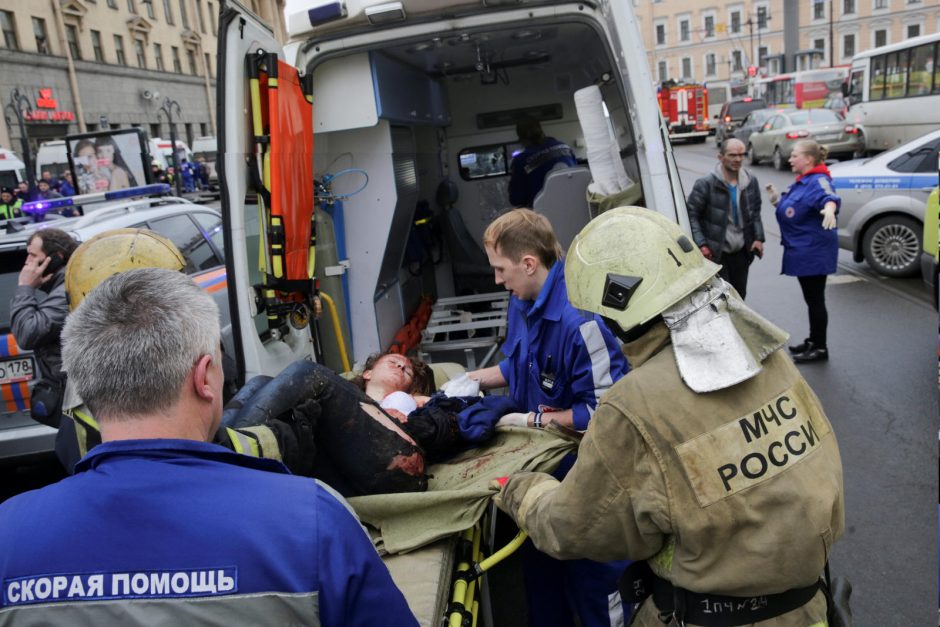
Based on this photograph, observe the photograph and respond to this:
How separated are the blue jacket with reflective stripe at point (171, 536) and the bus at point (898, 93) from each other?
21.2m

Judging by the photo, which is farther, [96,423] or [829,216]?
[829,216]

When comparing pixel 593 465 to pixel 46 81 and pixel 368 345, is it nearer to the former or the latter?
pixel 368 345

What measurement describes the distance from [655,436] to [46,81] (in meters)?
40.5

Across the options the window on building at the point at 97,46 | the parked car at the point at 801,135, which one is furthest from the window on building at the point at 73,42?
the parked car at the point at 801,135

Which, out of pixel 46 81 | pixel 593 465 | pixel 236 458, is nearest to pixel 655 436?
pixel 593 465

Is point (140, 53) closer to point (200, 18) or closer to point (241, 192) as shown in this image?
point (200, 18)

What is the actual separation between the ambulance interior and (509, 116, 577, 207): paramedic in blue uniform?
0.37 m

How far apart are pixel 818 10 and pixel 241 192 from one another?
80.6m

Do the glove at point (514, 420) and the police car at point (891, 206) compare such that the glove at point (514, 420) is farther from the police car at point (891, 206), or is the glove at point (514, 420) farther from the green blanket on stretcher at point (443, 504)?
the police car at point (891, 206)

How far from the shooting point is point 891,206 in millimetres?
9469

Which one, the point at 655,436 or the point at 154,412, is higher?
the point at 154,412

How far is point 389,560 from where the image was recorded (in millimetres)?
2619

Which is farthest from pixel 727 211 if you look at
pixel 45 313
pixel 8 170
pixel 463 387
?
→ pixel 8 170

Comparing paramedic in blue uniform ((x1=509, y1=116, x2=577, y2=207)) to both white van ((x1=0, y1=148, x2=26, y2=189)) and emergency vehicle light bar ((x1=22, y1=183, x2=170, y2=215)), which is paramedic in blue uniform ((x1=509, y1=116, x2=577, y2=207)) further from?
white van ((x1=0, y1=148, x2=26, y2=189))
